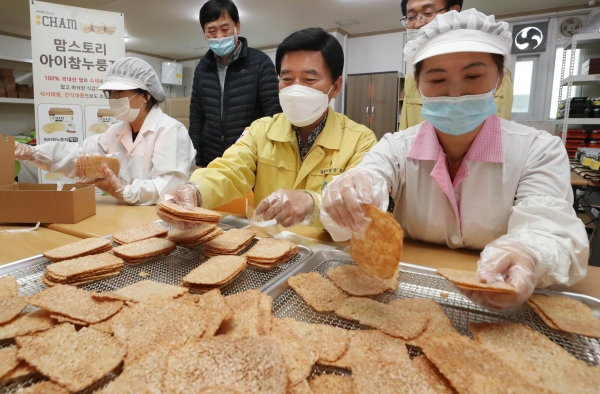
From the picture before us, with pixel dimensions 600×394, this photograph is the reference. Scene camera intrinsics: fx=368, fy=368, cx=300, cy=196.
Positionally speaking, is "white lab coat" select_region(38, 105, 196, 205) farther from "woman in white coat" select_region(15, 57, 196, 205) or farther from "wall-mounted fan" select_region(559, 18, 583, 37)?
"wall-mounted fan" select_region(559, 18, 583, 37)

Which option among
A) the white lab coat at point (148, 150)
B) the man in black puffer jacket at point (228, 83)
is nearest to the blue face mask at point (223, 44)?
the man in black puffer jacket at point (228, 83)

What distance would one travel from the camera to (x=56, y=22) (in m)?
3.85

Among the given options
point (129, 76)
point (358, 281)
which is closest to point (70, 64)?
point (129, 76)

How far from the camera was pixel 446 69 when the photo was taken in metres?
1.28

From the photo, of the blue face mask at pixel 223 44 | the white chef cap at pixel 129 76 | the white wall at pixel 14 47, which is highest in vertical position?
the white wall at pixel 14 47

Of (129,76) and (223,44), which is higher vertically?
(223,44)

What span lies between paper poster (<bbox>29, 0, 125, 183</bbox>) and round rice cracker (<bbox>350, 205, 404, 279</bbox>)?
13.3ft

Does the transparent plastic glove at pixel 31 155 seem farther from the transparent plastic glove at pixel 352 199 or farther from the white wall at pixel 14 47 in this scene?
the white wall at pixel 14 47

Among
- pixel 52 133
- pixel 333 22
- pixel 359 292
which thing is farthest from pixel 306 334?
pixel 333 22

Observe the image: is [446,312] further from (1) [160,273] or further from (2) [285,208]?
(1) [160,273]

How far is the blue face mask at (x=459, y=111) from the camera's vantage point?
1.29m

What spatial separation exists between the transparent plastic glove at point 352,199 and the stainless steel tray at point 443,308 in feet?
0.66

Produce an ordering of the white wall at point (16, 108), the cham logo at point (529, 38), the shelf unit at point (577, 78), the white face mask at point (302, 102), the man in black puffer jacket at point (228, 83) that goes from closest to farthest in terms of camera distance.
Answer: the white face mask at point (302, 102), the man in black puffer jacket at point (228, 83), the shelf unit at point (577, 78), the cham logo at point (529, 38), the white wall at point (16, 108)

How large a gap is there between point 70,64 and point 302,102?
344 cm
